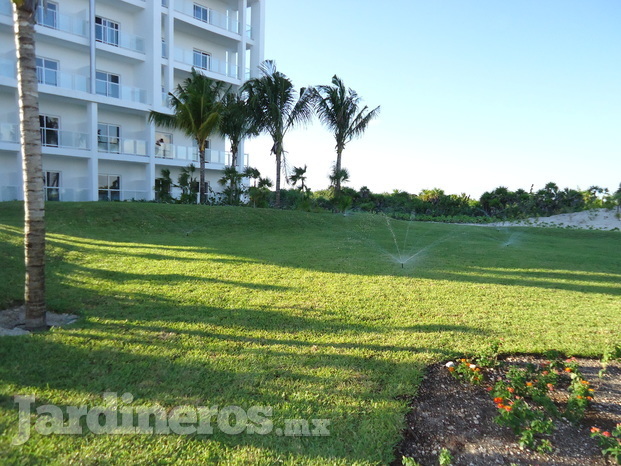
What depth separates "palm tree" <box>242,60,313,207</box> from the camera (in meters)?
22.0

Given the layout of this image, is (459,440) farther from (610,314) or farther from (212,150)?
(212,150)

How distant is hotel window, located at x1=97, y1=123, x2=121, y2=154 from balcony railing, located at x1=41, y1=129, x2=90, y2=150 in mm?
814

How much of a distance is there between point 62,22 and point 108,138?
6216mm

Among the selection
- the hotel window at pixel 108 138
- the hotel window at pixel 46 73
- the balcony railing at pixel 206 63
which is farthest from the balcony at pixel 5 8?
the balcony railing at pixel 206 63

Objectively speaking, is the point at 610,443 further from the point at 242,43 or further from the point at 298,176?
the point at 242,43

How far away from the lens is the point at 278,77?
22.1 metres

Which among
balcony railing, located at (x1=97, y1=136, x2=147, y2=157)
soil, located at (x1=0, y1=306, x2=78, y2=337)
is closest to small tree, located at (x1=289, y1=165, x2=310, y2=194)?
balcony railing, located at (x1=97, y1=136, x2=147, y2=157)

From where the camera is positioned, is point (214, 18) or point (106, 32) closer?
point (106, 32)

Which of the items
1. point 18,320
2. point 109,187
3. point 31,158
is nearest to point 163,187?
point 109,187

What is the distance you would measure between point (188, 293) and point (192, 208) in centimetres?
1055

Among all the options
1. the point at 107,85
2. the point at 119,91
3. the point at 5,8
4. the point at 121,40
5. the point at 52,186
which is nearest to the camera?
the point at 5,8

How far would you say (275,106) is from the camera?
856 inches

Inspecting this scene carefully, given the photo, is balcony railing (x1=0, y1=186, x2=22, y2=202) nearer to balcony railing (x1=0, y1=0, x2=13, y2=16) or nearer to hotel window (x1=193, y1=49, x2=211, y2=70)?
balcony railing (x1=0, y1=0, x2=13, y2=16)

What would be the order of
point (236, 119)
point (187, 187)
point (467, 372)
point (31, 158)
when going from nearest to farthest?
point (467, 372)
point (31, 158)
point (236, 119)
point (187, 187)
